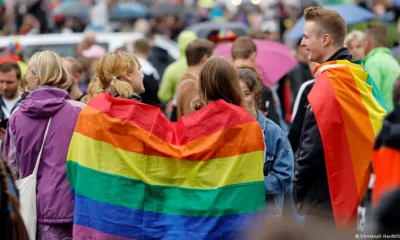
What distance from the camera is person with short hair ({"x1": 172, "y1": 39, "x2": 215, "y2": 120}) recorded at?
383 inches

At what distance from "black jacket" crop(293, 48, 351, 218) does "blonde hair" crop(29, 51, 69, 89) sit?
1.99m

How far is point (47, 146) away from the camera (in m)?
7.25

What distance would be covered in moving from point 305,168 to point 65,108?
1957 mm

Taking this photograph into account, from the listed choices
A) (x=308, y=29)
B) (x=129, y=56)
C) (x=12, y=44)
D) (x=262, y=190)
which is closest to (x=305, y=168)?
(x=262, y=190)

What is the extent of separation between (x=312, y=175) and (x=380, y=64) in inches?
181

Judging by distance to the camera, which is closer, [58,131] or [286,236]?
[286,236]

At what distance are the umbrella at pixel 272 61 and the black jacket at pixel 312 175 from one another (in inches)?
166

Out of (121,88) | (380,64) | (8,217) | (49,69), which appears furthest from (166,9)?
(8,217)

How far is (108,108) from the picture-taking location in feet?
22.5

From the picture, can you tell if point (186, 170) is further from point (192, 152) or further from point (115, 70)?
point (115, 70)

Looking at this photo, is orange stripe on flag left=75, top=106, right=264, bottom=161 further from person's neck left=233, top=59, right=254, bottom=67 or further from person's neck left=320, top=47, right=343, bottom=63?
person's neck left=233, top=59, right=254, bottom=67

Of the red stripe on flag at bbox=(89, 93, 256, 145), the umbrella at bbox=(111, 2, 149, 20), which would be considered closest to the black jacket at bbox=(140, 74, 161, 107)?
the red stripe on flag at bbox=(89, 93, 256, 145)

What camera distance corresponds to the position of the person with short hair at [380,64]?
10.6 meters

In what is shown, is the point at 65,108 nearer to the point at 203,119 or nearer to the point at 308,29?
the point at 203,119
